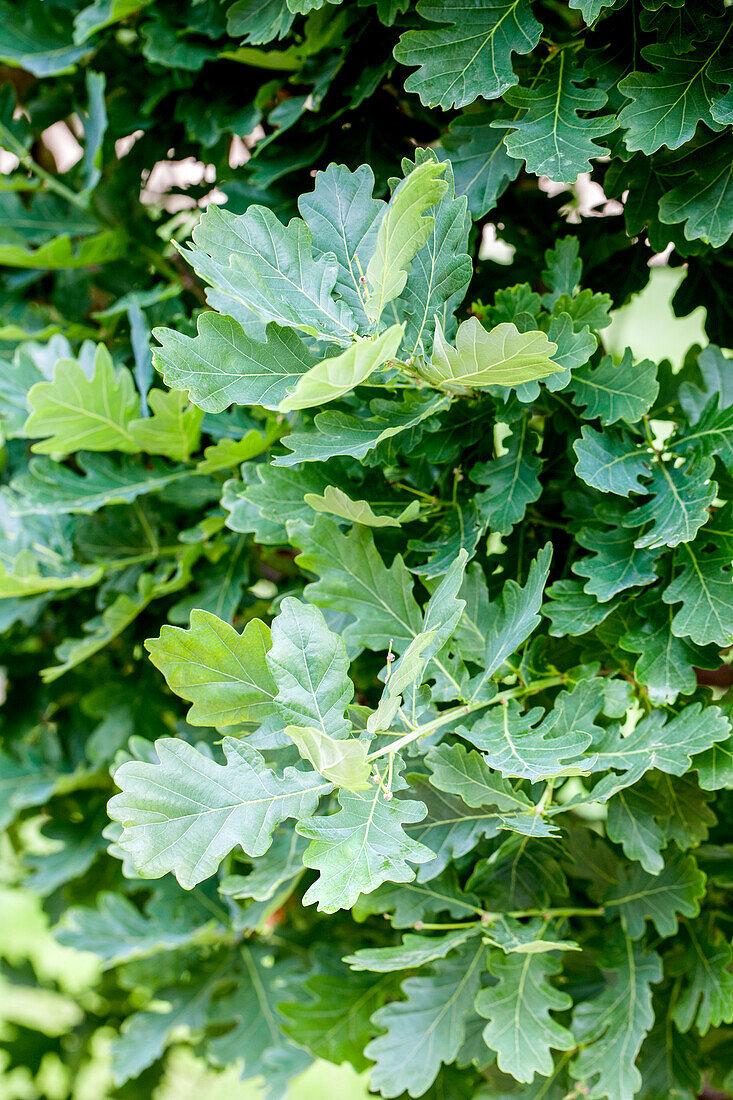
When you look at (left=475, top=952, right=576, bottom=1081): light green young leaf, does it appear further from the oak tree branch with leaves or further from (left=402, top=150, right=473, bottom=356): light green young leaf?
(left=402, top=150, right=473, bottom=356): light green young leaf

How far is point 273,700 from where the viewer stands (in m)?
0.48

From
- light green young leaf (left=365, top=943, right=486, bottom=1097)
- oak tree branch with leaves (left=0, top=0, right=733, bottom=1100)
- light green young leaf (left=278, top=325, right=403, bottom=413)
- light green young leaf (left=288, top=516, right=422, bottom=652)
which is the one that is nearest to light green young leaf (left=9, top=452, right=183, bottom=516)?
oak tree branch with leaves (left=0, top=0, right=733, bottom=1100)

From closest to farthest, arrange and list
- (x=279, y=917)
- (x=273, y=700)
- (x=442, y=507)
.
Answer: (x=273, y=700) < (x=442, y=507) < (x=279, y=917)

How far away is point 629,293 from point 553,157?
0.63 ft

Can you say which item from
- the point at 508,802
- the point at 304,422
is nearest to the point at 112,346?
the point at 304,422

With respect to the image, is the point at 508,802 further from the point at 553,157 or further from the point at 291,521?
the point at 553,157

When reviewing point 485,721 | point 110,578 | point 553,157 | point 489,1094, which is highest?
point 553,157

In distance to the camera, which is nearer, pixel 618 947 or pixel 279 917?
pixel 618 947

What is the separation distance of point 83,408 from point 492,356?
35 centimetres

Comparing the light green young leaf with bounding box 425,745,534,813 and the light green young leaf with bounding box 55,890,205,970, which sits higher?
the light green young leaf with bounding box 425,745,534,813

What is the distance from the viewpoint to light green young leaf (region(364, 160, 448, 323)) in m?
0.41

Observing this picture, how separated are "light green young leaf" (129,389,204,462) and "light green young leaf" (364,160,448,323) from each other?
237 millimetres

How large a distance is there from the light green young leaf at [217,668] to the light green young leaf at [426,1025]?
27 centimetres

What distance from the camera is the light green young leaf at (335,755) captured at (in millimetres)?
394
